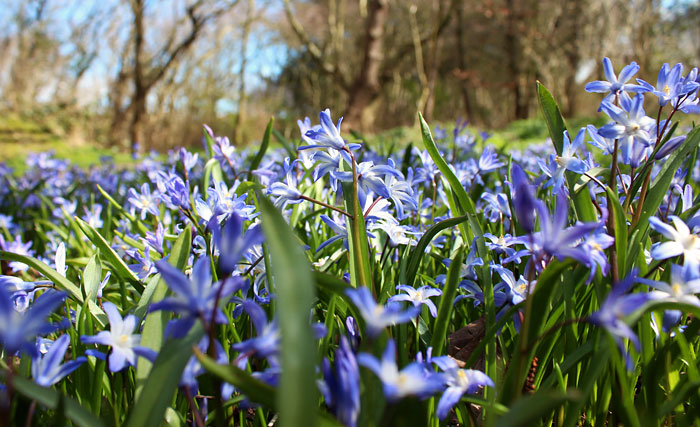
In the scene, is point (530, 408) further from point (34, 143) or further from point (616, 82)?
point (34, 143)

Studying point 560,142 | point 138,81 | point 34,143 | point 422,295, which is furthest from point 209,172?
point 138,81

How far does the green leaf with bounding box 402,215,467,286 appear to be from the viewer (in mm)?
937

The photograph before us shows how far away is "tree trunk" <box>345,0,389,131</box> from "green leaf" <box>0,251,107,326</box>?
995 cm

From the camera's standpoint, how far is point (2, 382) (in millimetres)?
687

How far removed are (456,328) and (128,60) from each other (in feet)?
62.1

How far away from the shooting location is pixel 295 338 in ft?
1.45

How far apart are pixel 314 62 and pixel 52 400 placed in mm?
15736

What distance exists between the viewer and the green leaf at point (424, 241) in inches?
36.9

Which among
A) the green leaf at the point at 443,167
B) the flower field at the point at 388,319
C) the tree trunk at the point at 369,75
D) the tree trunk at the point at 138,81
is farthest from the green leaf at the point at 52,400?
the tree trunk at the point at 138,81

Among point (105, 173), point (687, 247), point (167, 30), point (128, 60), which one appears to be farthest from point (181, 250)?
point (167, 30)

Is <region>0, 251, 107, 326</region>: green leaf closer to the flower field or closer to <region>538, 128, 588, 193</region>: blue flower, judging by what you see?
the flower field

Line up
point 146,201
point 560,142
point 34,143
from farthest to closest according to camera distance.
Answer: point 34,143, point 146,201, point 560,142

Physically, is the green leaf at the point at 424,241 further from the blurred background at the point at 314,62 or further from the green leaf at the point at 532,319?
the blurred background at the point at 314,62

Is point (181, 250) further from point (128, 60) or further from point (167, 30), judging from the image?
point (167, 30)
